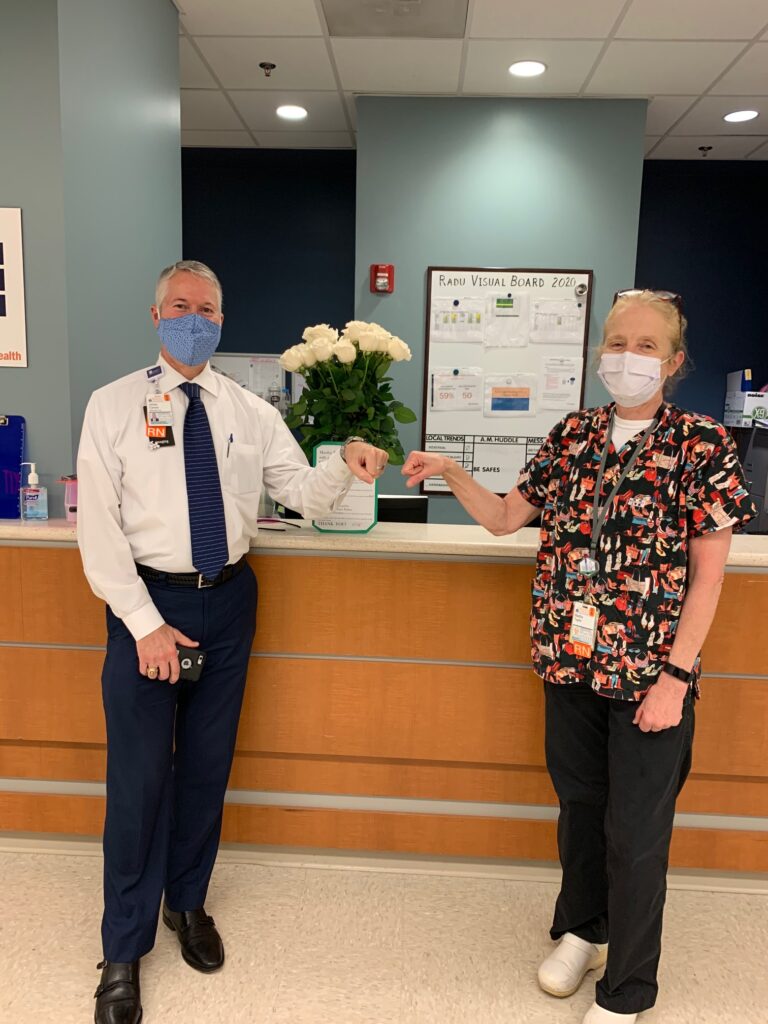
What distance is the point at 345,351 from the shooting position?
212cm

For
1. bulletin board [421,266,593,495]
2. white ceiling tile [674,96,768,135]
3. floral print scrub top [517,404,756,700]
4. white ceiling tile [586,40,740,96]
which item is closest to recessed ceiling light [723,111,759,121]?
white ceiling tile [674,96,768,135]

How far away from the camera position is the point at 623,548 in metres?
1.62

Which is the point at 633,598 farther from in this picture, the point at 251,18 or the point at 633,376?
the point at 251,18

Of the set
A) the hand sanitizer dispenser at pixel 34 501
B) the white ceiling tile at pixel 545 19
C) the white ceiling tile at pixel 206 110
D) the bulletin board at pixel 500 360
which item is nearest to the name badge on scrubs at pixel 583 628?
the hand sanitizer dispenser at pixel 34 501

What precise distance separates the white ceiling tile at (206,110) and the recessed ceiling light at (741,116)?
3.08 meters

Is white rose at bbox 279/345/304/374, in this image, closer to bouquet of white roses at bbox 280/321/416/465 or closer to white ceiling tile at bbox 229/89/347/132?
bouquet of white roses at bbox 280/321/416/465

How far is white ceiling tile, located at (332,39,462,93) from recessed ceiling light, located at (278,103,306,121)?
50 cm

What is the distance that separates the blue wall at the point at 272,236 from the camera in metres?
5.58

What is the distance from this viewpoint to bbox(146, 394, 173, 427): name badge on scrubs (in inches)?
69.8

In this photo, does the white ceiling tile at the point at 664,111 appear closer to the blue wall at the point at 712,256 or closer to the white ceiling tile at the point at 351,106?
the blue wall at the point at 712,256

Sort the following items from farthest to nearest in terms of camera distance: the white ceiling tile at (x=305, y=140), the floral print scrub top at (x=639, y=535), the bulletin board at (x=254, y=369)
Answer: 1. the bulletin board at (x=254, y=369)
2. the white ceiling tile at (x=305, y=140)
3. the floral print scrub top at (x=639, y=535)

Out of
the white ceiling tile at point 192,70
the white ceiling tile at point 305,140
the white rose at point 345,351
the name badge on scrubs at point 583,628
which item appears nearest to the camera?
the name badge on scrubs at point 583,628

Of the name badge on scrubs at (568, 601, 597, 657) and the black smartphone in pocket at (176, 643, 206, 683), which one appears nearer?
the name badge on scrubs at (568, 601, 597, 657)

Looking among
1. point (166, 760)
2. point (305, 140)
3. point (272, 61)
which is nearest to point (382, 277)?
point (272, 61)
